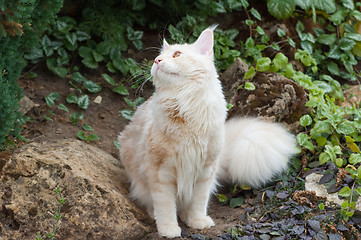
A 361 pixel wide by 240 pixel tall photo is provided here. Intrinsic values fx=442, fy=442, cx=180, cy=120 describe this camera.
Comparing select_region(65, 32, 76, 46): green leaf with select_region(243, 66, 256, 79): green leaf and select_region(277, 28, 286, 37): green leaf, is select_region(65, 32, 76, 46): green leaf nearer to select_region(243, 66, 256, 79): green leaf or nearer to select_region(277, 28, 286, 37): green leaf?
select_region(243, 66, 256, 79): green leaf

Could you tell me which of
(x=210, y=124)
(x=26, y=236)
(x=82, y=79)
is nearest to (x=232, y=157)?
(x=210, y=124)

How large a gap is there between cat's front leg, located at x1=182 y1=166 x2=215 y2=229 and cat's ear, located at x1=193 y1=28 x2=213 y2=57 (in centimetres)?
93

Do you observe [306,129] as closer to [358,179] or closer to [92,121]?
[358,179]

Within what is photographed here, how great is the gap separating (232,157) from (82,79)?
2.06 meters

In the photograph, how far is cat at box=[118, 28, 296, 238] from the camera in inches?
122

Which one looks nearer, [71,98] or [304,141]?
[304,141]

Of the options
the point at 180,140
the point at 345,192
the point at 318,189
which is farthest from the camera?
the point at 318,189

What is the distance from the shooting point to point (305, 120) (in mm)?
4012

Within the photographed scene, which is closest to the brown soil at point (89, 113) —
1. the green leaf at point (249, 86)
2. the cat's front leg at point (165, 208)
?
the cat's front leg at point (165, 208)

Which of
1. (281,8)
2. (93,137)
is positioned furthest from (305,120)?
(93,137)

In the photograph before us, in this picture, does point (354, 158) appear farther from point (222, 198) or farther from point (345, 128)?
Result: point (222, 198)

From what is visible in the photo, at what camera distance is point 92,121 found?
4.61m

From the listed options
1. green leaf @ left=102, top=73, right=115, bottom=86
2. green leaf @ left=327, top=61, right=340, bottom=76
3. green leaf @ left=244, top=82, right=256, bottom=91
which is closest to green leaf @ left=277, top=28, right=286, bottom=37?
green leaf @ left=327, top=61, right=340, bottom=76

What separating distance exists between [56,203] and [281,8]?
3485 millimetres
